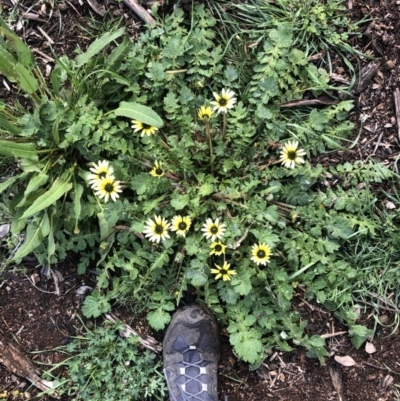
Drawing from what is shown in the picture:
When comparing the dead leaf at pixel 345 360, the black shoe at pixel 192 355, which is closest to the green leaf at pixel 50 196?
the black shoe at pixel 192 355

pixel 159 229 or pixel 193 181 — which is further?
pixel 193 181

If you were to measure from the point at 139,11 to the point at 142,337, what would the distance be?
6.40 ft

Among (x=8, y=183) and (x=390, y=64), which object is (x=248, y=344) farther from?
(x=390, y=64)

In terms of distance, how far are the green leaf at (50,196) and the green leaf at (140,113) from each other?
47cm

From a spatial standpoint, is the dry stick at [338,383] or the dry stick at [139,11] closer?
the dry stick at [338,383]

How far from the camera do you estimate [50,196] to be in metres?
2.77

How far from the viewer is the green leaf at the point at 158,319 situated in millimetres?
3016

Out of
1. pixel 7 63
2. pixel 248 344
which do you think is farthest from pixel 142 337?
pixel 7 63

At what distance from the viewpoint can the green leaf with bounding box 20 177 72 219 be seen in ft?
8.81

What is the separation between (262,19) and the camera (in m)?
3.19

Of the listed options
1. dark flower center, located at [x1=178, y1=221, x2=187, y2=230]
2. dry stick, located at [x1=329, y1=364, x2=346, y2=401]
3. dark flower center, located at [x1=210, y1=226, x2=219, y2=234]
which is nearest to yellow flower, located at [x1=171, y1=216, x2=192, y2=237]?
dark flower center, located at [x1=178, y1=221, x2=187, y2=230]

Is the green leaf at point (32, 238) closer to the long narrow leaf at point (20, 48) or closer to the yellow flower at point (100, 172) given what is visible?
the yellow flower at point (100, 172)

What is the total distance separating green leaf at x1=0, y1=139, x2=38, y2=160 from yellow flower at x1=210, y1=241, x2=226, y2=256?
105cm

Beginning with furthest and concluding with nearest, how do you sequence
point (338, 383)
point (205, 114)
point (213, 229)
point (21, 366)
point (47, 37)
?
point (47, 37)
point (21, 366)
point (338, 383)
point (213, 229)
point (205, 114)
